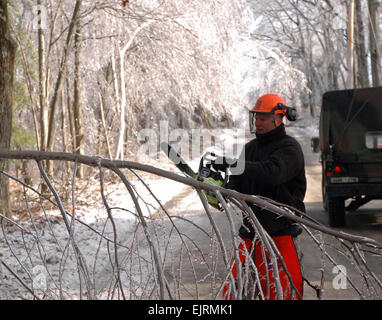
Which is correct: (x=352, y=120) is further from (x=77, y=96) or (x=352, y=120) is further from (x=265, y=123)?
(x=77, y=96)

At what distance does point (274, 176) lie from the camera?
333 cm

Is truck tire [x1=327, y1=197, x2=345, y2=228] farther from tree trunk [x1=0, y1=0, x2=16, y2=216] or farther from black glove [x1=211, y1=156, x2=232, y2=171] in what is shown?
black glove [x1=211, y1=156, x2=232, y2=171]

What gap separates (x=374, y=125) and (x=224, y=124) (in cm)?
3846

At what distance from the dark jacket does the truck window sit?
5862mm

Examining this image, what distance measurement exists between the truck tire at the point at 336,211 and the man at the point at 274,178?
5320 millimetres

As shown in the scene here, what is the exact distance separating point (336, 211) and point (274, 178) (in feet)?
18.6

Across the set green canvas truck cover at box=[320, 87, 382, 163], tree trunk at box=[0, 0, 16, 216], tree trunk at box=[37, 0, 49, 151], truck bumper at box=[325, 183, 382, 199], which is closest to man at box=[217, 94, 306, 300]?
tree trunk at box=[0, 0, 16, 216]

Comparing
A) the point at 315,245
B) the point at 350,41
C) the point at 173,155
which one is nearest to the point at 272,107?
the point at 173,155

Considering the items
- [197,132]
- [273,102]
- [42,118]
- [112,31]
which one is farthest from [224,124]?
[273,102]

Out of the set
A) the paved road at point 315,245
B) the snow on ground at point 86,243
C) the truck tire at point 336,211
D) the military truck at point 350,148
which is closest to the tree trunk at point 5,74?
the snow on ground at point 86,243

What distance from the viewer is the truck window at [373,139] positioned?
8.99 meters

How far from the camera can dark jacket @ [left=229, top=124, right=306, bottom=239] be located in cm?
333
